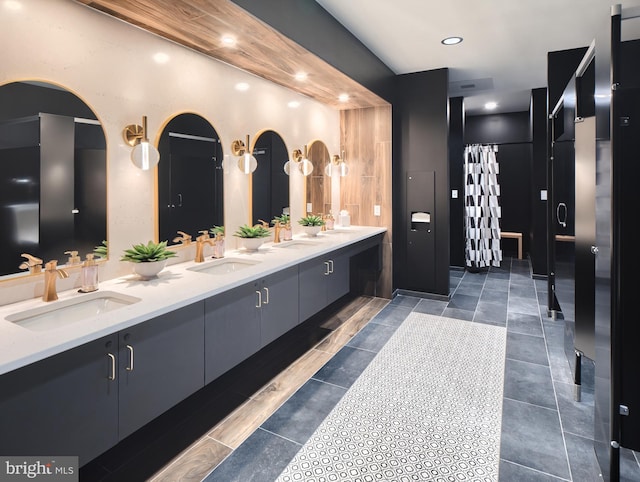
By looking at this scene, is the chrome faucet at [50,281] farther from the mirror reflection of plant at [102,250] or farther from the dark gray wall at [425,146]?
the dark gray wall at [425,146]

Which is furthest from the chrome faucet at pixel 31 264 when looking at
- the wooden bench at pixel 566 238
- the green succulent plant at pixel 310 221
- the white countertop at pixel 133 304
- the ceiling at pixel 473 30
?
the wooden bench at pixel 566 238

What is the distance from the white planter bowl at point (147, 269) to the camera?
206 cm

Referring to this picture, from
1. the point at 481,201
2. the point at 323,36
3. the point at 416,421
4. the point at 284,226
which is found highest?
the point at 323,36

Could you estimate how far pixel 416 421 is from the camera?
2166 millimetres

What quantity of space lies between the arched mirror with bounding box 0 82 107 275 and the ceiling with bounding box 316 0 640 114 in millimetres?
1859

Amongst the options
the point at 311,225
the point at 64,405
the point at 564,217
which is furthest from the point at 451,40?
the point at 64,405

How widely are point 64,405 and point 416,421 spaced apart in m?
1.71

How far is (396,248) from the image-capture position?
4.66 metres

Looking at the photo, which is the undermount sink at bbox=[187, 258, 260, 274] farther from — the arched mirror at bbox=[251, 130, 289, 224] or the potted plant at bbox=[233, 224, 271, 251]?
the arched mirror at bbox=[251, 130, 289, 224]

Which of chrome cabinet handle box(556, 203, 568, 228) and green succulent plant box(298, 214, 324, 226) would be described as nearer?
chrome cabinet handle box(556, 203, 568, 228)

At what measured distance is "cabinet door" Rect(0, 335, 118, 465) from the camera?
117 cm

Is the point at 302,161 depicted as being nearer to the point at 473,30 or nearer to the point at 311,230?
the point at 311,230

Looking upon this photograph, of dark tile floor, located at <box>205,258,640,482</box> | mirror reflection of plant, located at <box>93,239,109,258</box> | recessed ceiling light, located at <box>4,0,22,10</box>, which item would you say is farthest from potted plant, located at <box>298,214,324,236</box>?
recessed ceiling light, located at <box>4,0,22,10</box>

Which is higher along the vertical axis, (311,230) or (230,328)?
(311,230)
